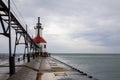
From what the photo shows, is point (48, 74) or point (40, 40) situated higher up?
point (40, 40)

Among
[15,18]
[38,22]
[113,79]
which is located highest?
[38,22]

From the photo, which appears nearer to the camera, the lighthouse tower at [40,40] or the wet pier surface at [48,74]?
the wet pier surface at [48,74]

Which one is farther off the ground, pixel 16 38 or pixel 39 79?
pixel 16 38

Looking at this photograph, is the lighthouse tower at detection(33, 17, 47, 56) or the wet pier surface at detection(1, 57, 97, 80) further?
the lighthouse tower at detection(33, 17, 47, 56)

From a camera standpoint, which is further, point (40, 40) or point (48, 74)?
point (40, 40)

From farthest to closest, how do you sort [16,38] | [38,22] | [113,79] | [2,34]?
1. [38,22]
2. [113,79]
3. [16,38]
4. [2,34]

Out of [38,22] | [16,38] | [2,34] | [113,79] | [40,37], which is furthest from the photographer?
[38,22]

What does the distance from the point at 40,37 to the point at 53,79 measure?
217ft

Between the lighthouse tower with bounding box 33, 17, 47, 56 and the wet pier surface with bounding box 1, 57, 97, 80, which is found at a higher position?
the lighthouse tower with bounding box 33, 17, 47, 56

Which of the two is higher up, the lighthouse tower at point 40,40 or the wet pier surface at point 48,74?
the lighthouse tower at point 40,40

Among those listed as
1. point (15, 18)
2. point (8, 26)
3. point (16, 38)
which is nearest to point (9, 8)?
point (8, 26)

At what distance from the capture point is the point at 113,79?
128 feet

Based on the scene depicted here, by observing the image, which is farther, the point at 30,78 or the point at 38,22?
the point at 38,22

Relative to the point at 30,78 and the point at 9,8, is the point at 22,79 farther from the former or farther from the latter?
the point at 9,8
